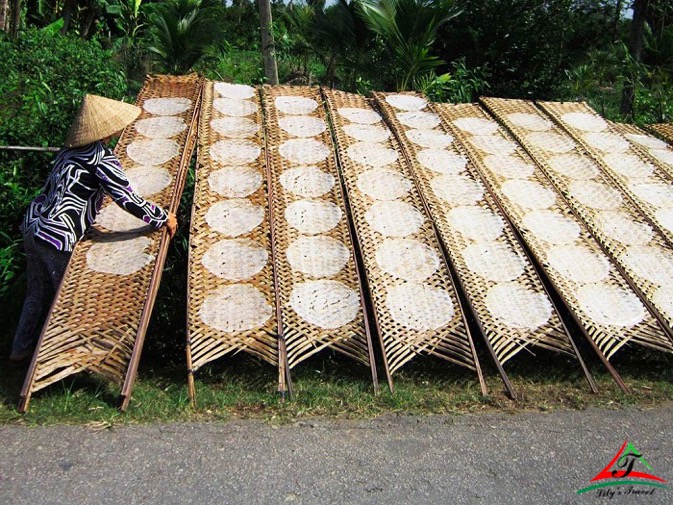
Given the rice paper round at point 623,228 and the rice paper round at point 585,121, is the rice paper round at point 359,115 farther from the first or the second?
the rice paper round at point 623,228

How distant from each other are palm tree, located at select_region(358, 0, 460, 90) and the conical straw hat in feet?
15.3

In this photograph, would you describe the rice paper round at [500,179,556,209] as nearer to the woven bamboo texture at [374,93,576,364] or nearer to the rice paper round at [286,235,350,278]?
the woven bamboo texture at [374,93,576,364]

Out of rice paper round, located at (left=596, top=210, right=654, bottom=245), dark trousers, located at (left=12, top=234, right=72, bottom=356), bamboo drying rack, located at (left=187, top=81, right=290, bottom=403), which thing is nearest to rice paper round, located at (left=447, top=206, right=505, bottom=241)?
rice paper round, located at (left=596, top=210, right=654, bottom=245)

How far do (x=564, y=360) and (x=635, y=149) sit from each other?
2.30m

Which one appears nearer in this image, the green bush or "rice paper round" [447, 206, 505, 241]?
"rice paper round" [447, 206, 505, 241]

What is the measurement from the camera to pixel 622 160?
17.3 ft

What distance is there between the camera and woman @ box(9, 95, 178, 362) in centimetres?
364

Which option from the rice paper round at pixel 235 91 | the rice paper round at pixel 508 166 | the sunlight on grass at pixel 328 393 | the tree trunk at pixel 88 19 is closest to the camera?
the sunlight on grass at pixel 328 393

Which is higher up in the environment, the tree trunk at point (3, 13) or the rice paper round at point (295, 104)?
the rice paper round at point (295, 104)

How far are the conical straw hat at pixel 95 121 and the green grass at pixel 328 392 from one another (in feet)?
Answer: 4.14

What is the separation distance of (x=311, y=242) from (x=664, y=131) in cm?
376

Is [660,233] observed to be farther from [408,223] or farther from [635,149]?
[408,223]

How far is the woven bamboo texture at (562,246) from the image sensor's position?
12.7ft

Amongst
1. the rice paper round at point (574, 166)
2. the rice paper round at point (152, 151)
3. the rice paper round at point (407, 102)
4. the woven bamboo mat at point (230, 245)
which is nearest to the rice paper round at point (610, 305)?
the rice paper round at point (574, 166)
